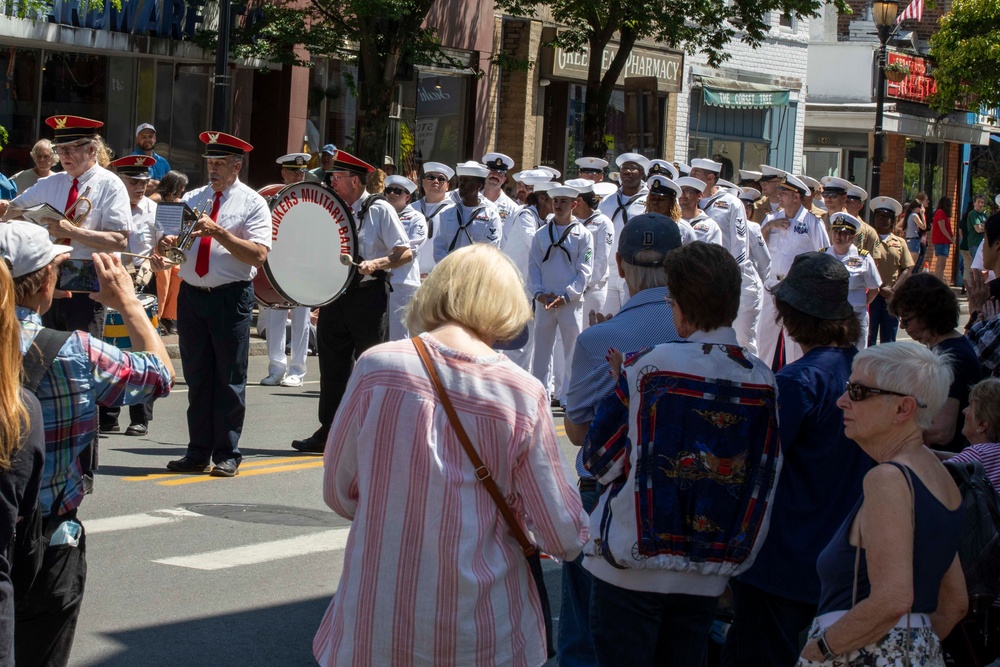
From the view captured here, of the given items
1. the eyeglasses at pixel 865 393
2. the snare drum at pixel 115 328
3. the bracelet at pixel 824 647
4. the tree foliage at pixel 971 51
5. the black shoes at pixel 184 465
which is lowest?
the black shoes at pixel 184 465

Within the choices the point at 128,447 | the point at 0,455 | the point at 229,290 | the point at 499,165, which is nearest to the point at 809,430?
the point at 0,455

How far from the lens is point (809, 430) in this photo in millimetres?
4426

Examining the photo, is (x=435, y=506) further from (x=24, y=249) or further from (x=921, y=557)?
(x=24, y=249)

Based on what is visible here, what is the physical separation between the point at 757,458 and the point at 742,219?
31.9 ft

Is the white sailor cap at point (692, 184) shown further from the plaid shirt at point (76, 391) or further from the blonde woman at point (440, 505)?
the blonde woman at point (440, 505)

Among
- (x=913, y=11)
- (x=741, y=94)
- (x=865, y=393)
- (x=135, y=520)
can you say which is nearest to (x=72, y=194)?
(x=135, y=520)

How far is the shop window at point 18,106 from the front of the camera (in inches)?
709

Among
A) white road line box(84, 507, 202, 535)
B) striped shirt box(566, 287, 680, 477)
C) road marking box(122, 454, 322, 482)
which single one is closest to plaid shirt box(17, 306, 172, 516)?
striped shirt box(566, 287, 680, 477)

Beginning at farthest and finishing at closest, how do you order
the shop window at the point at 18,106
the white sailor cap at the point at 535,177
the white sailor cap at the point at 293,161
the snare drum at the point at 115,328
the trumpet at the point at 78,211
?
the shop window at the point at 18,106 → the white sailor cap at the point at 293,161 → the white sailor cap at the point at 535,177 → the snare drum at the point at 115,328 → the trumpet at the point at 78,211

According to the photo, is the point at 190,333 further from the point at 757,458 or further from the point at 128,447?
the point at 757,458

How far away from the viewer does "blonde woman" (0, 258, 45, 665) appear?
11.4 feet

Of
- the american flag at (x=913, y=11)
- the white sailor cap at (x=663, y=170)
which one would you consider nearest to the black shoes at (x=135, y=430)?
the white sailor cap at (x=663, y=170)

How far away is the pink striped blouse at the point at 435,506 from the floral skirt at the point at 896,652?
806 mm

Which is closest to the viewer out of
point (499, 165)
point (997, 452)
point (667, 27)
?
point (997, 452)
